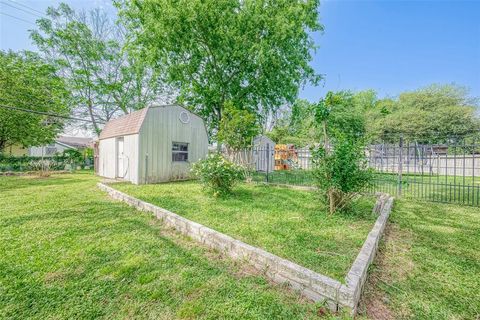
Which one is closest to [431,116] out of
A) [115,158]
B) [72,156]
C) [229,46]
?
[229,46]

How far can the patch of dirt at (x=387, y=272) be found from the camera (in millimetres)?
1898

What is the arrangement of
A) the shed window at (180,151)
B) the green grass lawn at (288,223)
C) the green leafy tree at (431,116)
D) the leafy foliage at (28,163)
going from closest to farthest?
the green grass lawn at (288,223), the shed window at (180,151), the leafy foliage at (28,163), the green leafy tree at (431,116)

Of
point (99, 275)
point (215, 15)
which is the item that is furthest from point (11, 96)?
point (99, 275)

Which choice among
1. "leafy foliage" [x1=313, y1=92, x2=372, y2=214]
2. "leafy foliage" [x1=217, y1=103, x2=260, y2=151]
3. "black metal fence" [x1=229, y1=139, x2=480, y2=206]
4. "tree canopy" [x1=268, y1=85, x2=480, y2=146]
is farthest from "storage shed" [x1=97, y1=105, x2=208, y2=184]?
"tree canopy" [x1=268, y1=85, x2=480, y2=146]

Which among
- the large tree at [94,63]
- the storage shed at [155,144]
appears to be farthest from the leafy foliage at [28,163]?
the storage shed at [155,144]

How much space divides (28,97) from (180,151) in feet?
49.5

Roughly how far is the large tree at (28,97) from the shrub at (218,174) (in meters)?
17.3

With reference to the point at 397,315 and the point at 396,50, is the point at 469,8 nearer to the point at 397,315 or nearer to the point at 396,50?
the point at 396,50

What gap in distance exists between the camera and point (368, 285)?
88.1 inches

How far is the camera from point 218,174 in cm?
580

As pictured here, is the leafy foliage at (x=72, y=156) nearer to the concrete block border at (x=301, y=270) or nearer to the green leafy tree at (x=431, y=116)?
the concrete block border at (x=301, y=270)

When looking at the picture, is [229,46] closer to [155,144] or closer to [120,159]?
[155,144]

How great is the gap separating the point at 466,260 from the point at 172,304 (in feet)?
12.0

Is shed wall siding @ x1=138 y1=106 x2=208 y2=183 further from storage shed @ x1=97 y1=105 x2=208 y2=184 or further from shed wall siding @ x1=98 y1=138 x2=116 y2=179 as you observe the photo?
shed wall siding @ x1=98 y1=138 x2=116 y2=179
